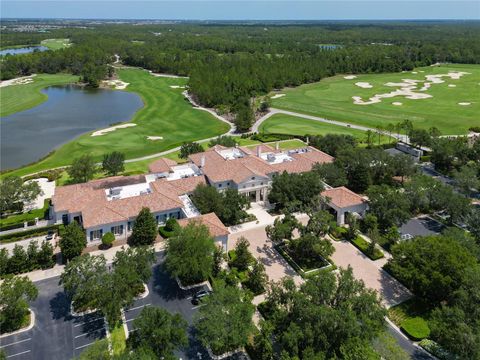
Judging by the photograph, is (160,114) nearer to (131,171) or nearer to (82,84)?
(131,171)

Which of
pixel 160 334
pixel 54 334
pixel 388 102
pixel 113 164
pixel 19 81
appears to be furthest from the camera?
pixel 19 81

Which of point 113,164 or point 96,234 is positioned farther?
Result: point 113,164

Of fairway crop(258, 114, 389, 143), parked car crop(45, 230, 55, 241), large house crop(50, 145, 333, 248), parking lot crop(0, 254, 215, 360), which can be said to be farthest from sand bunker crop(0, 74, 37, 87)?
parking lot crop(0, 254, 215, 360)

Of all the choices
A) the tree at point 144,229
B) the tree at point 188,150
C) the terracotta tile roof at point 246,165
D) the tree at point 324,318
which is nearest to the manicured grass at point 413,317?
the tree at point 324,318

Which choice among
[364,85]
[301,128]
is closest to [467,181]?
[301,128]

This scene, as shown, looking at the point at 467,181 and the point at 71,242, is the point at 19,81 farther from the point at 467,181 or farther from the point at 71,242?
the point at 467,181

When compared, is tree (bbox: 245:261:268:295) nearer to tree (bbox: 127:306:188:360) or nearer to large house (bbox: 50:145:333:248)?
large house (bbox: 50:145:333:248)

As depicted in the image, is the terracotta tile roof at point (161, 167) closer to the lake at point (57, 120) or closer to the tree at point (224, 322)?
the lake at point (57, 120)
